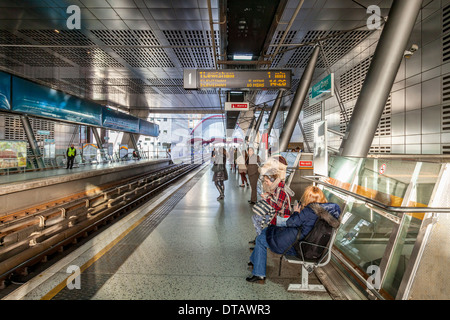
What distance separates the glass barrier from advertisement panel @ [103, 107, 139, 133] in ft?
45.1

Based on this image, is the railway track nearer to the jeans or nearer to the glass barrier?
the jeans

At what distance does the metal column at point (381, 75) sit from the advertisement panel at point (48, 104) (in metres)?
10.0

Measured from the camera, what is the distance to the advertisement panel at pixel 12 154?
8594 mm

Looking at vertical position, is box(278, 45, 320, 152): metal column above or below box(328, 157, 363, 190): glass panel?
above

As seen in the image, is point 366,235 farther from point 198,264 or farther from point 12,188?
point 12,188

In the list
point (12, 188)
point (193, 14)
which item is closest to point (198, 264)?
point (12, 188)

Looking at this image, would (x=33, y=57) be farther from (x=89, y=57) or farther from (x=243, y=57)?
(x=243, y=57)

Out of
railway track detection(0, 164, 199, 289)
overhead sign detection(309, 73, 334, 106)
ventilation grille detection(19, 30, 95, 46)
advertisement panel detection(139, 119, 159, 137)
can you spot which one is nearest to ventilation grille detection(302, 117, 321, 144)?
overhead sign detection(309, 73, 334, 106)

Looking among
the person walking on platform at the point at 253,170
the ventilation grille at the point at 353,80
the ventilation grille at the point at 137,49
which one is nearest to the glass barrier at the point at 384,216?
the person walking on platform at the point at 253,170

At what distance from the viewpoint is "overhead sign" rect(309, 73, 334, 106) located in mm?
4594

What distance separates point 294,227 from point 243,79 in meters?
5.54

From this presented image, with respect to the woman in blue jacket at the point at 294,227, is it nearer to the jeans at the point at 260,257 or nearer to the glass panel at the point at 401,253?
the jeans at the point at 260,257

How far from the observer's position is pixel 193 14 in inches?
272

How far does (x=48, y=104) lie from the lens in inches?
367
